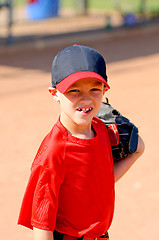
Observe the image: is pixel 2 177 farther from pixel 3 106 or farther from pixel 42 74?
pixel 42 74

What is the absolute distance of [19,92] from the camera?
7988 mm

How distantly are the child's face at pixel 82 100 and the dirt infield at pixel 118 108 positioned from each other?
2158mm

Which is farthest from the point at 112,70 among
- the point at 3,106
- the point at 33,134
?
the point at 33,134

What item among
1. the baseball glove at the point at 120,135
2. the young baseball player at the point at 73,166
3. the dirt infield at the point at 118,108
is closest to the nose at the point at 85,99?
the young baseball player at the point at 73,166

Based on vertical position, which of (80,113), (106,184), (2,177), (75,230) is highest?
(80,113)

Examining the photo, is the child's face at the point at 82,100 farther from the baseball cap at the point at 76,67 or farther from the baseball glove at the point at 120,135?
the baseball glove at the point at 120,135

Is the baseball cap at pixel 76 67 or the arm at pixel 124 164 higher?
the baseball cap at pixel 76 67

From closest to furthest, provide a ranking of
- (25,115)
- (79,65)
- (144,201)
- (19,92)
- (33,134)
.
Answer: (79,65) → (144,201) → (33,134) → (25,115) → (19,92)

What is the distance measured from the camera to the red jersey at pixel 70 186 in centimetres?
176

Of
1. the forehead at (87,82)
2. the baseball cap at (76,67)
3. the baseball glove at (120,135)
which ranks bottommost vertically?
the baseball glove at (120,135)

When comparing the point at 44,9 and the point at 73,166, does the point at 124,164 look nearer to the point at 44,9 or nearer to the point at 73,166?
the point at 73,166

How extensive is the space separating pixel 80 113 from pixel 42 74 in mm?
7535

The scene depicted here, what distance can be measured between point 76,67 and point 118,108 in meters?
5.17

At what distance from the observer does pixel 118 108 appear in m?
6.91
